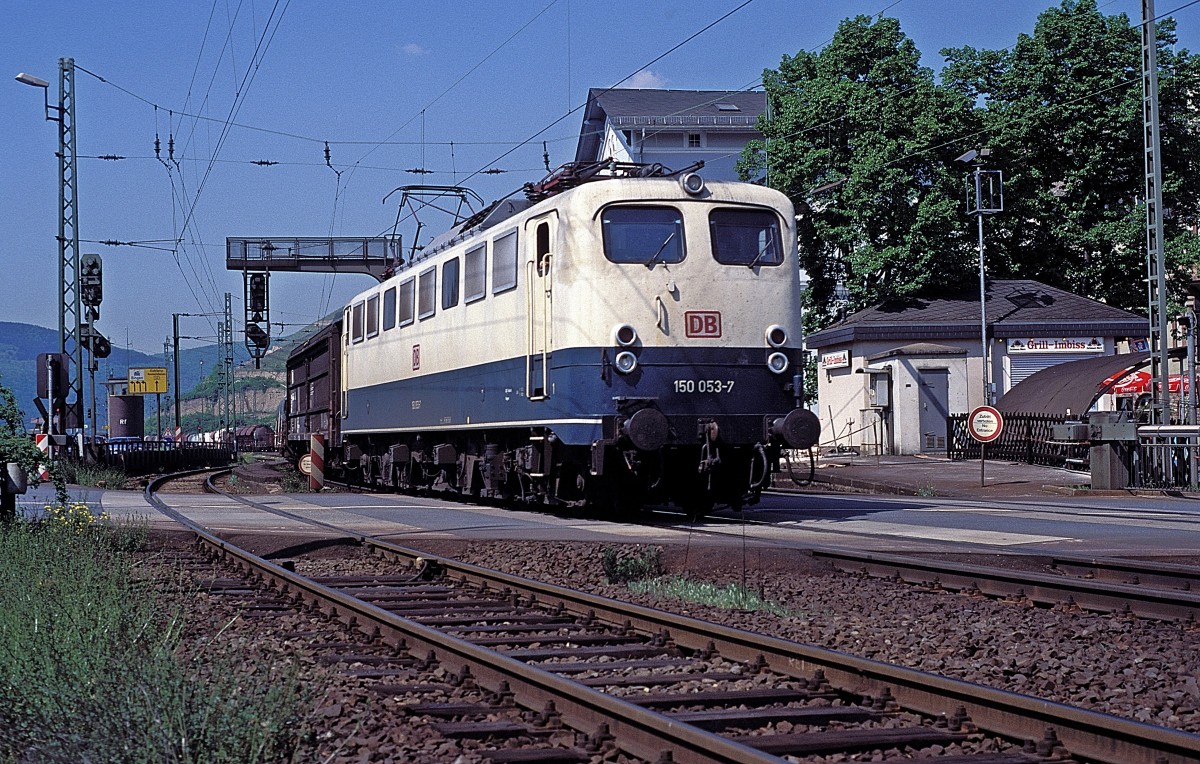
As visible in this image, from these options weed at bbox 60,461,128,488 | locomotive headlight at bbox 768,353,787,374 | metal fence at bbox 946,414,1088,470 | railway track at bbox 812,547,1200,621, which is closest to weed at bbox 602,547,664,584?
railway track at bbox 812,547,1200,621

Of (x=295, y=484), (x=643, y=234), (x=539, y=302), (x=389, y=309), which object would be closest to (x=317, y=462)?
(x=295, y=484)

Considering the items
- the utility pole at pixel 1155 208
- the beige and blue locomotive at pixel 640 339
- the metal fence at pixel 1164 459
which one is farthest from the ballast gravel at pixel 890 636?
the utility pole at pixel 1155 208

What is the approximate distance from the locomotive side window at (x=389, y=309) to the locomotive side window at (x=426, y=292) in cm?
154

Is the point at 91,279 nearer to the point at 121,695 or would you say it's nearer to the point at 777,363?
the point at 777,363

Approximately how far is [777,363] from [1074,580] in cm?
640

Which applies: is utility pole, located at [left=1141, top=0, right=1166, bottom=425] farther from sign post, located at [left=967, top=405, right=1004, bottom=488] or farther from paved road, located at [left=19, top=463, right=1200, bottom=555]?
paved road, located at [left=19, top=463, right=1200, bottom=555]

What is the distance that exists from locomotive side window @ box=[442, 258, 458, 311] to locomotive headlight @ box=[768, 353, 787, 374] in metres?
4.76

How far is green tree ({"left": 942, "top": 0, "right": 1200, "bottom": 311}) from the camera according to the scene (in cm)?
4200

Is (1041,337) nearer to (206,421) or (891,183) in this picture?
(891,183)

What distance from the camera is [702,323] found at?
15086 mm

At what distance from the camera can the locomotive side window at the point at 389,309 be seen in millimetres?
21469

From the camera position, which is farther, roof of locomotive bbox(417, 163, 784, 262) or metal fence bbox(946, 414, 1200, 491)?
metal fence bbox(946, 414, 1200, 491)

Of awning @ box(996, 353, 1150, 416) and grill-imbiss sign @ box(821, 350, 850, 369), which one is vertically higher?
grill-imbiss sign @ box(821, 350, 850, 369)

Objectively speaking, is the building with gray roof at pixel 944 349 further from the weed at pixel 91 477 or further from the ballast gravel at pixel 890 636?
the ballast gravel at pixel 890 636
